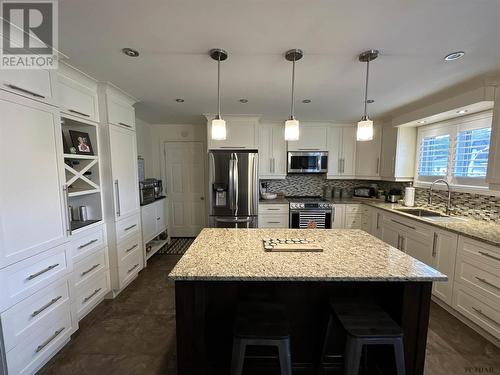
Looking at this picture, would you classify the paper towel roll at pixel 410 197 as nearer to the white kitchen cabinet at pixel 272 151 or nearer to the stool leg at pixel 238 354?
the white kitchen cabinet at pixel 272 151

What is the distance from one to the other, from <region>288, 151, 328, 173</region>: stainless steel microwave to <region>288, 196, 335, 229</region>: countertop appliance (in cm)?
61

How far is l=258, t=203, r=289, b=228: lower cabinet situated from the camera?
3656 millimetres

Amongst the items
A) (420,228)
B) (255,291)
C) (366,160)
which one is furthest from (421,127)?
(255,291)

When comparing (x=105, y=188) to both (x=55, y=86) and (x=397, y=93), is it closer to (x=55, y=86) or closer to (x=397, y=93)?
(x=55, y=86)

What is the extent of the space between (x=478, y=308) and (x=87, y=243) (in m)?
3.61

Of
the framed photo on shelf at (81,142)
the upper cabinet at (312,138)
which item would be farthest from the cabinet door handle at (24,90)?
the upper cabinet at (312,138)

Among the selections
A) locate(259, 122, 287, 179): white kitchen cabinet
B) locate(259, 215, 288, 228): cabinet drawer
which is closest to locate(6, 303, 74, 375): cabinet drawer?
locate(259, 215, 288, 228): cabinet drawer

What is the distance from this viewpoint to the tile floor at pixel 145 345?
1583 millimetres

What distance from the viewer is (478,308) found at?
6.22ft

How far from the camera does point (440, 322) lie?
2.07m

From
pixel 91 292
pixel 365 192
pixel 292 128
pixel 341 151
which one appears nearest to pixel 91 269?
pixel 91 292

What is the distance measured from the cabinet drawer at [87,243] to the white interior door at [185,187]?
2.13 meters

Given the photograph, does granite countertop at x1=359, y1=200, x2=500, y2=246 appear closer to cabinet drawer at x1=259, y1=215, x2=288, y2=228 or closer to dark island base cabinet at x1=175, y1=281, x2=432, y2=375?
dark island base cabinet at x1=175, y1=281, x2=432, y2=375

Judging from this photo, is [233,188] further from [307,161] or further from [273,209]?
[307,161]
